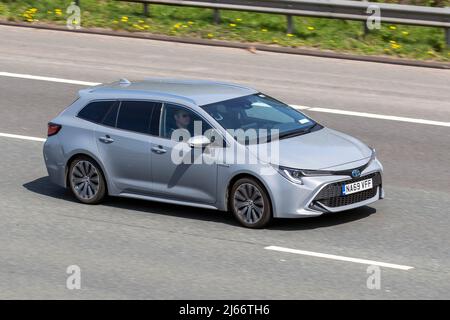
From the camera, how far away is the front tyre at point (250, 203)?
12594 mm

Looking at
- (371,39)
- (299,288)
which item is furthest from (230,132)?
(371,39)

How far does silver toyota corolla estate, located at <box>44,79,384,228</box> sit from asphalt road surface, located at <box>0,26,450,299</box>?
315mm

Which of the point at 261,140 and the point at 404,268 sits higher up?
the point at 261,140

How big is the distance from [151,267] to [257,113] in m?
2.83

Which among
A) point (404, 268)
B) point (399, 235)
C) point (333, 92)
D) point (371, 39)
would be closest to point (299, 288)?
point (404, 268)

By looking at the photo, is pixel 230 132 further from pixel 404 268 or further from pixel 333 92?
pixel 333 92

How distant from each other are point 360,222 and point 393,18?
958cm

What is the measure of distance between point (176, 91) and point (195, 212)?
149cm

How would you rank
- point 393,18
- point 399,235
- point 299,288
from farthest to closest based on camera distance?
point 393,18 → point 399,235 → point 299,288

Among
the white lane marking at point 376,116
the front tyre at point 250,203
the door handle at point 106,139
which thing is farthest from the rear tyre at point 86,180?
the white lane marking at point 376,116

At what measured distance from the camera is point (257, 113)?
44.4 feet

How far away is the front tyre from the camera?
12.6 meters

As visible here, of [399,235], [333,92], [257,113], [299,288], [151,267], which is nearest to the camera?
[299,288]

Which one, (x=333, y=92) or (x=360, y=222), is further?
(x=333, y=92)
